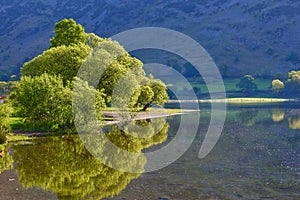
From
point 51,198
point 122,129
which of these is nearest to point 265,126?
Result: point 122,129

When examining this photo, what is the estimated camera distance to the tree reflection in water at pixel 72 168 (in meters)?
38.0

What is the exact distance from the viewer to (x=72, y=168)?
46781 mm

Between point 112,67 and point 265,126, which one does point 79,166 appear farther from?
point 265,126

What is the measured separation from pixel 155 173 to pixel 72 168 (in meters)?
10.3

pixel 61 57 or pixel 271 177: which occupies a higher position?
pixel 61 57

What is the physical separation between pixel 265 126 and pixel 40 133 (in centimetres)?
5258

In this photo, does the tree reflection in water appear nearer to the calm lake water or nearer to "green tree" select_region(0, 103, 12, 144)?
the calm lake water

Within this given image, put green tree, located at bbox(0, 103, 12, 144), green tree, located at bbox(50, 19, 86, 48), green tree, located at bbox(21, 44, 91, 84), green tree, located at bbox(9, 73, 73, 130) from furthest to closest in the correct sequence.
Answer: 1. green tree, located at bbox(50, 19, 86, 48)
2. green tree, located at bbox(21, 44, 91, 84)
3. green tree, located at bbox(9, 73, 73, 130)
4. green tree, located at bbox(0, 103, 12, 144)

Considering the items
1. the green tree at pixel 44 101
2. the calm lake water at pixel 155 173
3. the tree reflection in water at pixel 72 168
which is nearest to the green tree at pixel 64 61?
the green tree at pixel 44 101

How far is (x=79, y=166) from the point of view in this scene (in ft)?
157

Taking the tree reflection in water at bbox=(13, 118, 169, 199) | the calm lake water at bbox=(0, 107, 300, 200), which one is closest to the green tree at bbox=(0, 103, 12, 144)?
the calm lake water at bbox=(0, 107, 300, 200)

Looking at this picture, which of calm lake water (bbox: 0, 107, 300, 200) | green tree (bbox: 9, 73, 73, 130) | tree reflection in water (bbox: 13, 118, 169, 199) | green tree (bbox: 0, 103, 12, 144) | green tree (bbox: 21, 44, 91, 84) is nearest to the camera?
calm lake water (bbox: 0, 107, 300, 200)

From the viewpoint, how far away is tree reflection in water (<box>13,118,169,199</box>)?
125 ft

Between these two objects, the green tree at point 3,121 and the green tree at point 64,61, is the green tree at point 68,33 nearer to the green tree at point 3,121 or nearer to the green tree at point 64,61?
the green tree at point 64,61
